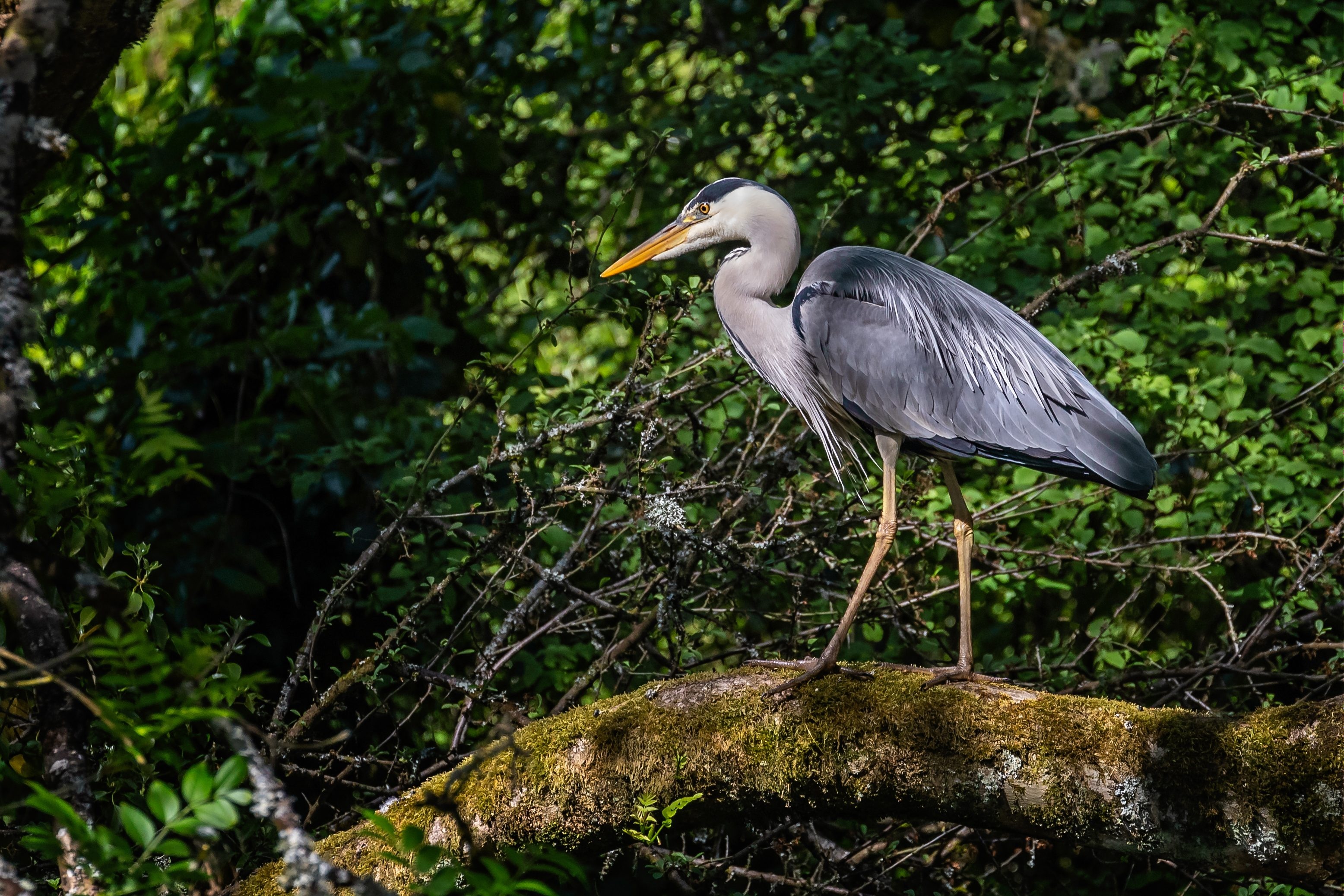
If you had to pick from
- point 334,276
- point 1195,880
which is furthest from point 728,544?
point 334,276

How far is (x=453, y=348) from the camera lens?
4988mm

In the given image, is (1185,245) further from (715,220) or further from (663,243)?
(663,243)

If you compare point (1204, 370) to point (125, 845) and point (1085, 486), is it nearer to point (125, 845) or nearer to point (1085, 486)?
point (1085, 486)

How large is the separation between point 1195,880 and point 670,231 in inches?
95.2

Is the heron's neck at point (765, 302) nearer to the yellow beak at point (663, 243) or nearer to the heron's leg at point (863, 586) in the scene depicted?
→ the yellow beak at point (663, 243)

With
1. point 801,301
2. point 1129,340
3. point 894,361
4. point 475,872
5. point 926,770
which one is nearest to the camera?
point 475,872

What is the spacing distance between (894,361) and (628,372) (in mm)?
851

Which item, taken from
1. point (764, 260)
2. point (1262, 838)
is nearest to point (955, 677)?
point (1262, 838)

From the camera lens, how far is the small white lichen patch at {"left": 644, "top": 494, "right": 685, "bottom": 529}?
2.66m

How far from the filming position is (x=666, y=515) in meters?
2.66

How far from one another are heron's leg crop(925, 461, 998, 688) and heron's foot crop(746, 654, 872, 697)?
0.83ft

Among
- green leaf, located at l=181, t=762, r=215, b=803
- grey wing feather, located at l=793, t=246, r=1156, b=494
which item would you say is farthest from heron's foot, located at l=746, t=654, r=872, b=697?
green leaf, located at l=181, t=762, r=215, b=803

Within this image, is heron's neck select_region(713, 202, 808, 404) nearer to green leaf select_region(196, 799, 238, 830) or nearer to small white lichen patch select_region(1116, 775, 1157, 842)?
small white lichen patch select_region(1116, 775, 1157, 842)

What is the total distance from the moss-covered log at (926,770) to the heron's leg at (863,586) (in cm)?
5
